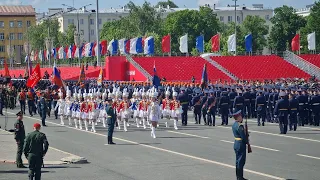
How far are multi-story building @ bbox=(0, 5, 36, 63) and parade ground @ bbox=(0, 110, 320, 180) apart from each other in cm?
12829

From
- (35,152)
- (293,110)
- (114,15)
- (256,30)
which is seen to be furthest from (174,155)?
(114,15)

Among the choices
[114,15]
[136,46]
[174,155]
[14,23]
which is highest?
[114,15]

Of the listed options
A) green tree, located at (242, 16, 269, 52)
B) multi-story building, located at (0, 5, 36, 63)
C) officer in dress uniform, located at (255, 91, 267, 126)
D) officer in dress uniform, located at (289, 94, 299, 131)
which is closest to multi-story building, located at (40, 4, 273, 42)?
multi-story building, located at (0, 5, 36, 63)

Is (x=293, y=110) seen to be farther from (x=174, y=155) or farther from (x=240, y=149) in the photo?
(x=240, y=149)

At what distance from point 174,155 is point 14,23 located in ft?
463

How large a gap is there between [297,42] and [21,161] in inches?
2254

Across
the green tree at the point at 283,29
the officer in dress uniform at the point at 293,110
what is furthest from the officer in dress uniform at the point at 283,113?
the green tree at the point at 283,29

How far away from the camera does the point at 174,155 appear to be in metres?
24.8

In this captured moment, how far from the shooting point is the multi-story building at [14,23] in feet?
527

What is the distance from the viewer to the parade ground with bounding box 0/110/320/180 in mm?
20656

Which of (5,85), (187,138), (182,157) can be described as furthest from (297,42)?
(182,157)

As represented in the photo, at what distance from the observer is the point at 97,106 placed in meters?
36.0

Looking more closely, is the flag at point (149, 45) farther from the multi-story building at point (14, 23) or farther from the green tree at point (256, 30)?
the multi-story building at point (14, 23)

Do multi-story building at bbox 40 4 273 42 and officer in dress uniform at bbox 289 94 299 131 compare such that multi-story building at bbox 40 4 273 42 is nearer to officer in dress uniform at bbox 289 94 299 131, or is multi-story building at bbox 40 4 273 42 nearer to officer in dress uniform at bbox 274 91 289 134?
officer in dress uniform at bbox 289 94 299 131
